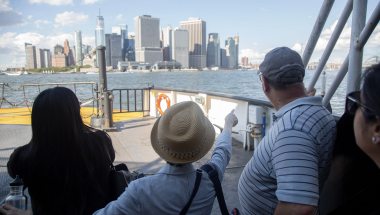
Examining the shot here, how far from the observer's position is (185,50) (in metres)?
131

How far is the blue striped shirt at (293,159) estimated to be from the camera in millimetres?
1213

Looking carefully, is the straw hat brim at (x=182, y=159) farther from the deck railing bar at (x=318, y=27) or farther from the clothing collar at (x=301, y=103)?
the deck railing bar at (x=318, y=27)

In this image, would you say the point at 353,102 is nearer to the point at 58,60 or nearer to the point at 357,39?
the point at 357,39

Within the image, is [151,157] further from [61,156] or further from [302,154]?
[302,154]

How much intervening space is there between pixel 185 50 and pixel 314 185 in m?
134

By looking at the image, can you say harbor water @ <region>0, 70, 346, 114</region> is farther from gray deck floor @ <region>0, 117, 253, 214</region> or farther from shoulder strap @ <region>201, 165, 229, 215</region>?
shoulder strap @ <region>201, 165, 229, 215</region>

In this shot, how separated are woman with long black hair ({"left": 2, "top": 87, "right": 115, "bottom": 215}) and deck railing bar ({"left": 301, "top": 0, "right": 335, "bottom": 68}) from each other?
305 cm

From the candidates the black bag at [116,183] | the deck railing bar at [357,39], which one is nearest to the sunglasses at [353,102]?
the black bag at [116,183]

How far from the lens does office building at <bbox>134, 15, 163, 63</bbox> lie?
122 m

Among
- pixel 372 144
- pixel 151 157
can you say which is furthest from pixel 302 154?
pixel 151 157

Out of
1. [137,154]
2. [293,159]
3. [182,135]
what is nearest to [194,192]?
[182,135]

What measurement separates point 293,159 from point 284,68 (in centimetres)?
56

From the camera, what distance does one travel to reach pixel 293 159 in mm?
1240

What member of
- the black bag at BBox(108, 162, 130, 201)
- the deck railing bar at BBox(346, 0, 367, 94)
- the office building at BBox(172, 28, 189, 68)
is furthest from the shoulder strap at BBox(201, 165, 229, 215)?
the office building at BBox(172, 28, 189, 68)
